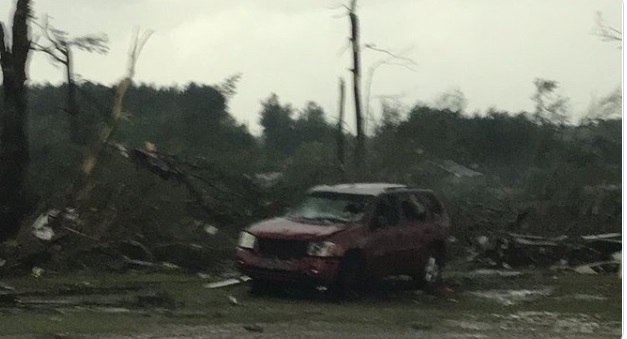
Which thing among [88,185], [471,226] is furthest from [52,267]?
[471,226]

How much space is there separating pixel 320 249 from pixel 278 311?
226mm

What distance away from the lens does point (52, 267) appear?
2.57 meters

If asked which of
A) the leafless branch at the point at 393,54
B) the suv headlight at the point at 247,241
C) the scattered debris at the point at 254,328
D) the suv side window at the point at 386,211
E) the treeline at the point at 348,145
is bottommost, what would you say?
the scattered debris at the point at 254,328

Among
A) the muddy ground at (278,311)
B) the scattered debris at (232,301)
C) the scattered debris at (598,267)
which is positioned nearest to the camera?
the muddy ground at (278,311)

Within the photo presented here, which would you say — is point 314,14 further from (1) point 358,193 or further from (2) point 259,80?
(1) point 358,193

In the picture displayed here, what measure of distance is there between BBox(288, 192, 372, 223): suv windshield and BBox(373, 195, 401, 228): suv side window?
0.13ft

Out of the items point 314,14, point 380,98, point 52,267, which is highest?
point 314,14

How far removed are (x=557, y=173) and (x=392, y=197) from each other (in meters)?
0.56

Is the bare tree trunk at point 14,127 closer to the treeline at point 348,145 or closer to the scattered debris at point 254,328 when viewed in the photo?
the treeline at point 348,145

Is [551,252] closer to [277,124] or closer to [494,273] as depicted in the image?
[494,273]

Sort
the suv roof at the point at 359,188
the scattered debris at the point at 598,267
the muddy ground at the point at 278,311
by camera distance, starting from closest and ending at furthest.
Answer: the muddy ground at the point at 278,311 → the suv roof at the point at 359,188 → the scattered debris at the point at 598,267

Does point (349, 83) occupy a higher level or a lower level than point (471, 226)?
higher

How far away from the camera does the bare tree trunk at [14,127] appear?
2.53 metres

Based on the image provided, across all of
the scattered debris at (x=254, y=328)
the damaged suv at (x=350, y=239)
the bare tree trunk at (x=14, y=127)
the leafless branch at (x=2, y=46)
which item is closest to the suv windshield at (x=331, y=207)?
the damaged suv at (x=350, y=239)
